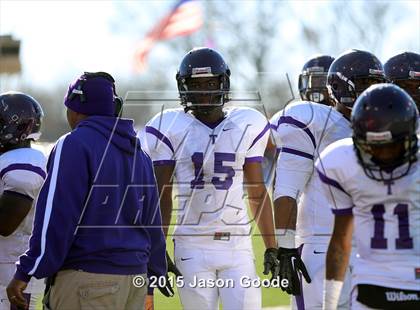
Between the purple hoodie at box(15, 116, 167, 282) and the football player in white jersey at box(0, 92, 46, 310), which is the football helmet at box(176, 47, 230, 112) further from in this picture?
the purple hoodie at box(15, 116, 167, 282)

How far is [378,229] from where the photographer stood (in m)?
4.12

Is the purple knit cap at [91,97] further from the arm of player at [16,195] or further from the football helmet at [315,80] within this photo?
the football helmet at [315,80]

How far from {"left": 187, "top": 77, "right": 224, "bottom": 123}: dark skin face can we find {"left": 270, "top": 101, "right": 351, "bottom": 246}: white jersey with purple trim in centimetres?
51

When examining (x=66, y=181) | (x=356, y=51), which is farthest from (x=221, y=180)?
(x=66, y=181)

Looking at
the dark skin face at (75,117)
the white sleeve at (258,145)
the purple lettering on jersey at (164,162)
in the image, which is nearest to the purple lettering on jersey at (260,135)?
the white sleeve at (258,145)

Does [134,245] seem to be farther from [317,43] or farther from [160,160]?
[317,43]

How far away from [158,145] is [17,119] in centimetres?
80

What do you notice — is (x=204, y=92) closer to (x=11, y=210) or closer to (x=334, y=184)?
(x=11, y=210)

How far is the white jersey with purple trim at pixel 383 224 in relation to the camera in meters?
4.04

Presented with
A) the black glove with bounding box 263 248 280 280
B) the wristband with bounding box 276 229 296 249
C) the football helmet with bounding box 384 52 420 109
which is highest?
the football helmet with bounding box 384 52 420 109

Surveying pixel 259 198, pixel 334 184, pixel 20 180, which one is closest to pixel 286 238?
pixel 259 198

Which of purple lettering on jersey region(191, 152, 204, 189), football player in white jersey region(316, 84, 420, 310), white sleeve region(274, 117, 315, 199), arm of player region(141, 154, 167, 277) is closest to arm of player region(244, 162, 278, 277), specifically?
purple lettering on jersey region(191, 152, 204, 189)

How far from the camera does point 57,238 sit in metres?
4.34

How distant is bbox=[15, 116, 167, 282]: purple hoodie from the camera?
4359 mm
